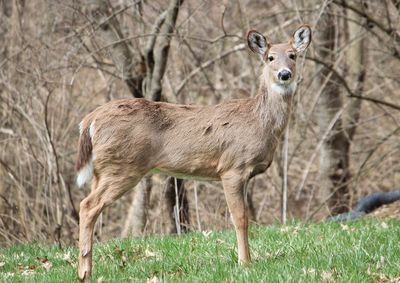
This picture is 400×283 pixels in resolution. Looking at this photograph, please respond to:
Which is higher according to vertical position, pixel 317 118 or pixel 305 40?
pixel 305 40

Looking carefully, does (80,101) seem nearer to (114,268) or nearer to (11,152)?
(11,152)

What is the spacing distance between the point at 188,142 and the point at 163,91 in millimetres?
5857

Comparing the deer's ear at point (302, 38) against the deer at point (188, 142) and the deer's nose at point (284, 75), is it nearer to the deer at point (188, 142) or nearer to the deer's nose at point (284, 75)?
the deer at point (188, 142)

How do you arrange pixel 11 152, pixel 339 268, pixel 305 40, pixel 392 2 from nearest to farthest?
pixel 339 268
pixel 305 40
pixel 392 2
pixel 11 152

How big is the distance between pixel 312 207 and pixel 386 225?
6981 mm

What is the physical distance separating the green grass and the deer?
0.35 m

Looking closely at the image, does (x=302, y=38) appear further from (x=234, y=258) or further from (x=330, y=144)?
(x=330, y=144)

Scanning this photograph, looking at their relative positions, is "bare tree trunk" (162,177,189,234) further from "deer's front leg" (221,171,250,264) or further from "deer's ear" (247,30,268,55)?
"deer's front leg" (221,171,250,264)

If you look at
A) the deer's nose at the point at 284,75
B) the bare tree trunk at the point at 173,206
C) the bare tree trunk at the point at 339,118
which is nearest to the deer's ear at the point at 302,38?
the deer's nose at the point at 284,75

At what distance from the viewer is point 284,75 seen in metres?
6.17

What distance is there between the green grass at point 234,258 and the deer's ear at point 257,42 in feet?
5.22

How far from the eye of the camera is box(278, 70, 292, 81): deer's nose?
243 inches

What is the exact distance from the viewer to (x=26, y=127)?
11633 mm

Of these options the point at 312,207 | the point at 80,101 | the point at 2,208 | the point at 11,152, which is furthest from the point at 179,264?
the point at 312,207
